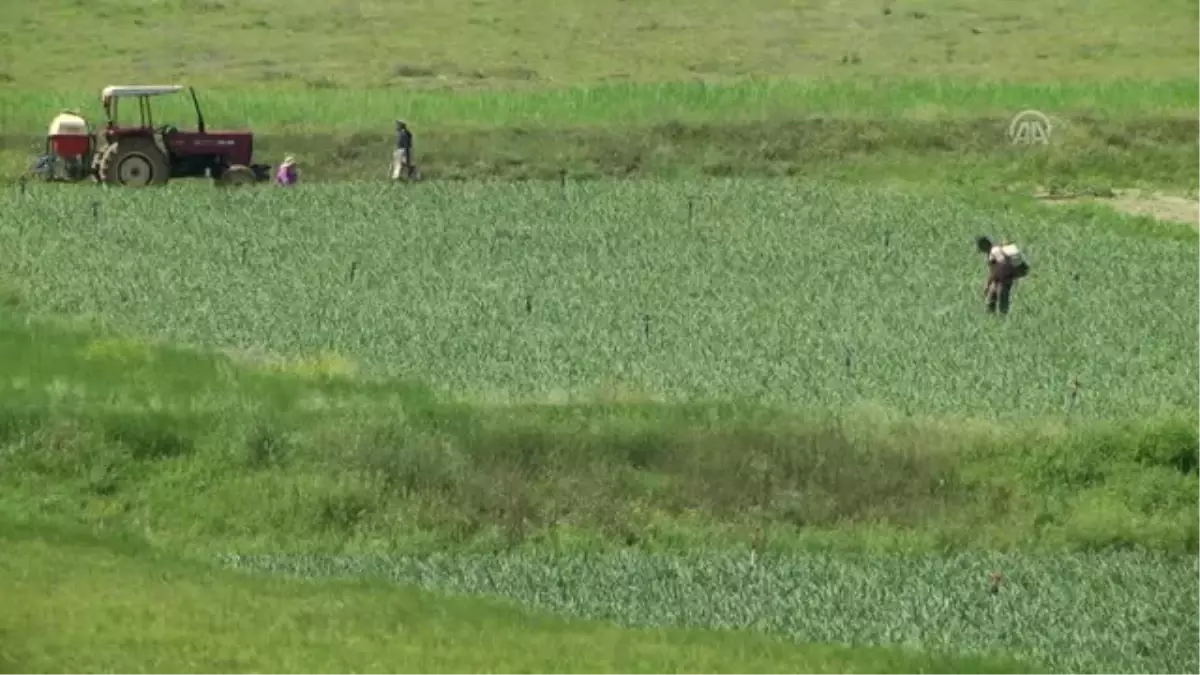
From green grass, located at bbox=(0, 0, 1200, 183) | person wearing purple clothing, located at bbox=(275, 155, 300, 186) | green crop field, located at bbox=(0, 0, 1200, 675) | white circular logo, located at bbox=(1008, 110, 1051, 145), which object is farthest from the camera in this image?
white circular logo, located at bbox=(1008, 110, 1051, 145)

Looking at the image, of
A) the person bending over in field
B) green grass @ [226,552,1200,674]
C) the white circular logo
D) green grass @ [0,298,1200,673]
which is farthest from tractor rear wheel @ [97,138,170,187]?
green grass @ [226,552,1200,674]

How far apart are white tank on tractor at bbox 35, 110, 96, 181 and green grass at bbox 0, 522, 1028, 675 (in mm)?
19622

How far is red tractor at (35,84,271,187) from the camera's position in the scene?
3041cm

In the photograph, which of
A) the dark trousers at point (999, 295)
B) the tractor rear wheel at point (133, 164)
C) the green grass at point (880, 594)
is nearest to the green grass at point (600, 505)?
the green grass at point (880, 594)

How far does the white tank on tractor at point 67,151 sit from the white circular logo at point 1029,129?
15.5 m

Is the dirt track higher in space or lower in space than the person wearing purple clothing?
lower

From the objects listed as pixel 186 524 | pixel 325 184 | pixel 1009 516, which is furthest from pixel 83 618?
pixel 325 184

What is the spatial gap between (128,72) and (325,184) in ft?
37.0

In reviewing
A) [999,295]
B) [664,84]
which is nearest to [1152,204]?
[664,84]

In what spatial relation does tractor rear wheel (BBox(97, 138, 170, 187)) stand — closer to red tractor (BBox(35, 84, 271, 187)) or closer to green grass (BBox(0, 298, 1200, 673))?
red tractor (BBox(35, 84, 271, 187))

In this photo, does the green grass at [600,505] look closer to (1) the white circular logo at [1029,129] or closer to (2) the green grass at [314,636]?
(2) the green grass at [314,636]

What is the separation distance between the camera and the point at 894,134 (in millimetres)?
35219

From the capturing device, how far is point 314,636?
10.8 metres

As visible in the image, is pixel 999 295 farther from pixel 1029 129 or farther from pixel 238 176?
pixel 1029 129
